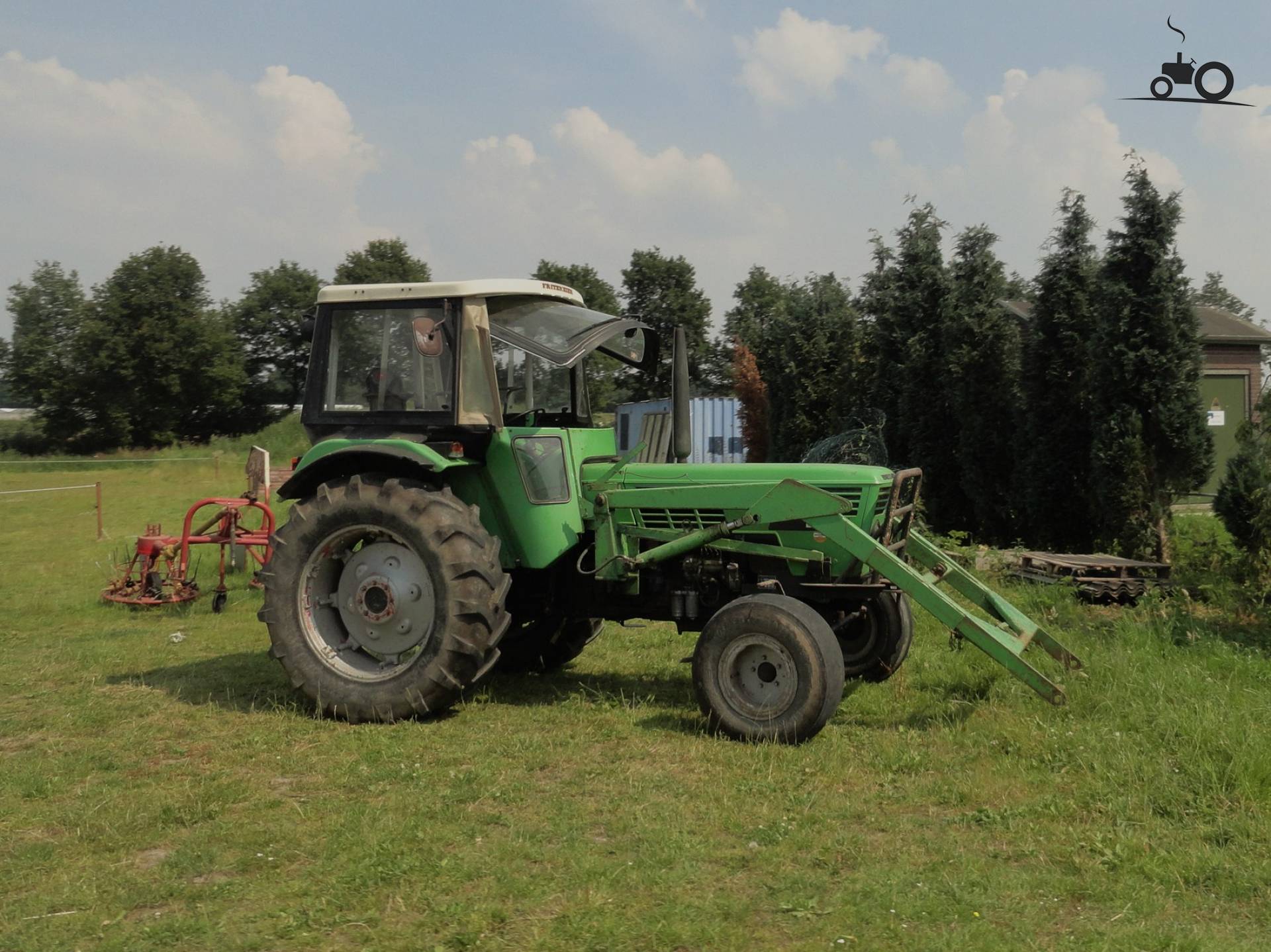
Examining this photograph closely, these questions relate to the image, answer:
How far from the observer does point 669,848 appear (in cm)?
407

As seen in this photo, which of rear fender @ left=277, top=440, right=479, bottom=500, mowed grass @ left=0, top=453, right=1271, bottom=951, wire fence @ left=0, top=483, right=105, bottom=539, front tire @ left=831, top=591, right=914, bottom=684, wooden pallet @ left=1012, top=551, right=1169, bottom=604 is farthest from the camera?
wire fence @ left=0, top=483, right=105, bottom=539

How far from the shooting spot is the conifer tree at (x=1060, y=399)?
11945mm

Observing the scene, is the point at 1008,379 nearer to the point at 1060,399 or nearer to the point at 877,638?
the point at 1060,399

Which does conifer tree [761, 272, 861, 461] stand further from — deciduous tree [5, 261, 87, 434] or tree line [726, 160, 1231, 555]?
deciduous tree [5, 261, 87, 434]

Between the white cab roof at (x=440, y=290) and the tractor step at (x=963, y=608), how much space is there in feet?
6.80

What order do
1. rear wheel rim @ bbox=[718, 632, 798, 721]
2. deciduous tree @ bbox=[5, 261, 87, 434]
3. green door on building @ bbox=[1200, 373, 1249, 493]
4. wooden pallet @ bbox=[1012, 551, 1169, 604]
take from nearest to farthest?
rear wheel rim @ bbox=[718, 632, 798, 721] < wooden pallet @ bbox=[1012, 551, 1169, 604] < green door on building @ bbox=[1200, 373, 1249, 493] < deciduous tree @ bbox=[5, 261, 87, 434]

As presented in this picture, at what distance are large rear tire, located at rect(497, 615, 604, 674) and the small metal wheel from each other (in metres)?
1.27

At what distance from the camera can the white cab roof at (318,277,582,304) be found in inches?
242

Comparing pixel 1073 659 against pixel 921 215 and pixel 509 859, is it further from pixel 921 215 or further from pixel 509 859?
pixel 921 215

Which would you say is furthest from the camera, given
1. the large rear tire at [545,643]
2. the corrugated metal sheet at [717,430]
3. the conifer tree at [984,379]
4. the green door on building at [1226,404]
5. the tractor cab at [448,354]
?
the corrugated metal sheet at [717,430]

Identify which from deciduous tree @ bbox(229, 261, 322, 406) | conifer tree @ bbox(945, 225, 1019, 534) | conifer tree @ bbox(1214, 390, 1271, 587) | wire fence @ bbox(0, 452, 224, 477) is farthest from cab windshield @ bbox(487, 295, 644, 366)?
deciduous tree @ bbox(229, 261, 322, 406)

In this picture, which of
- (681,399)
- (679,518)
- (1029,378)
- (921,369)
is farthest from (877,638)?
(921,369)

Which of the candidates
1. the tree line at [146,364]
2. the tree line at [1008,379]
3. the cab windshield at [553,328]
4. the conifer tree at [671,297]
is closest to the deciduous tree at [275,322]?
the tree line at [146,364]

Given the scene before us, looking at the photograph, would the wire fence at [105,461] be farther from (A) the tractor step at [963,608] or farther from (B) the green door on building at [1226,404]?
(A) the tractor step at [963,608]
